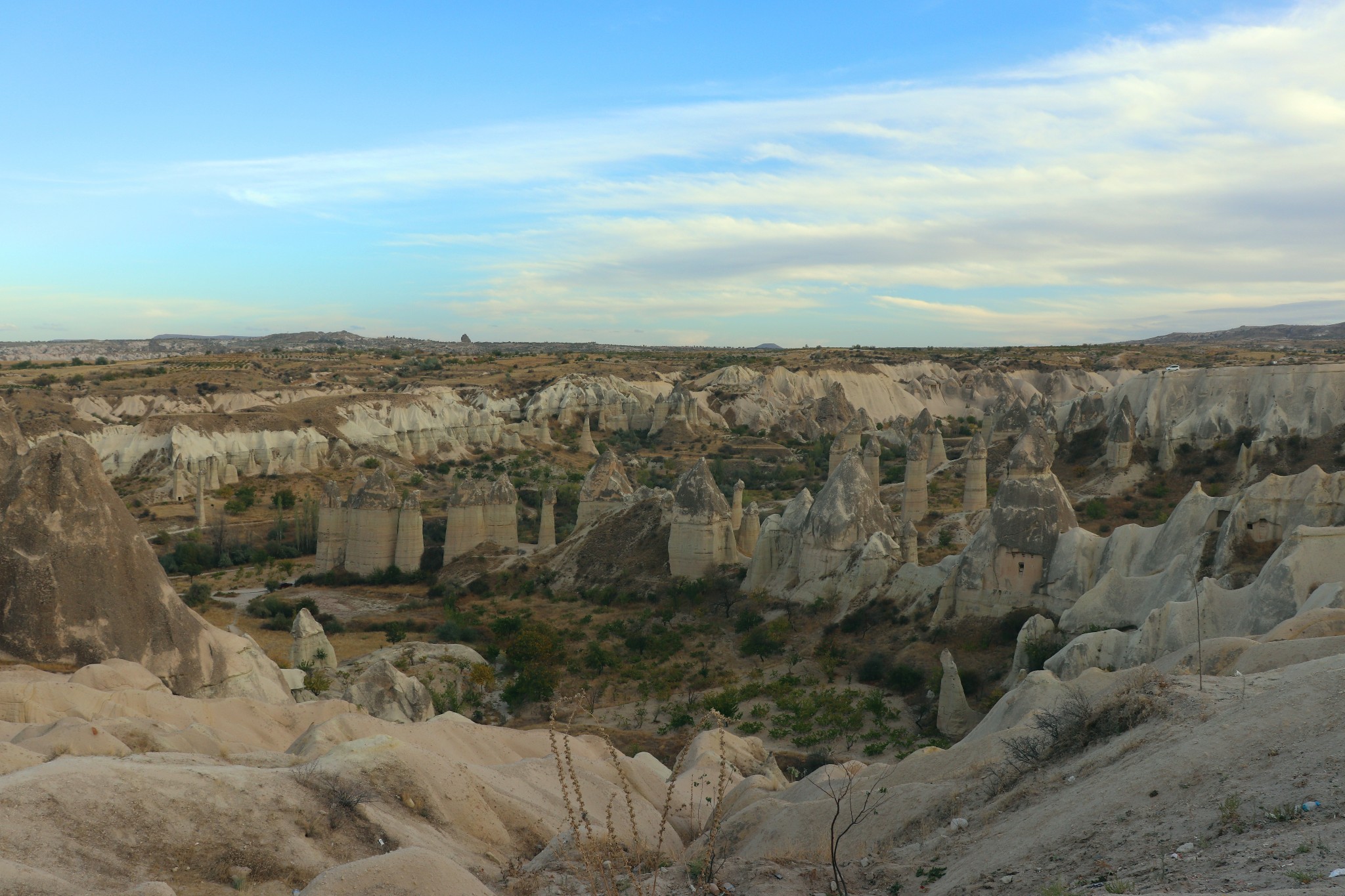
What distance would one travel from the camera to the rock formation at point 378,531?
3431 cm

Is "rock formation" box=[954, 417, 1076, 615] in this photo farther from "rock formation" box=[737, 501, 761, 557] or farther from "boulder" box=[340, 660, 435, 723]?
"boulder" box=[340, 660, 435, 723]

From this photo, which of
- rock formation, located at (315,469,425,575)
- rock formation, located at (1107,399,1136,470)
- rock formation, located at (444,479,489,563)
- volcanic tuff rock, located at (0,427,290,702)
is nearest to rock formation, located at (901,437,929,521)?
rock formation, located at (1107,399,1136,470)

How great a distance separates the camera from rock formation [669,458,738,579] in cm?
2878

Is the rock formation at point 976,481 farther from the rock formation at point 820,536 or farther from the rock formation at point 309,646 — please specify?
the rock formation at point 309,646

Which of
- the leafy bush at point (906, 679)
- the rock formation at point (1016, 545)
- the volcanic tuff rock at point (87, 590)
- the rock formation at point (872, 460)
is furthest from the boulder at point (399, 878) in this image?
the rock formation at point (872, 460)

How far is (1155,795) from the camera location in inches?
247

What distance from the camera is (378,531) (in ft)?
113

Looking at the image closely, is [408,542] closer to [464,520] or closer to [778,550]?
[464,520]

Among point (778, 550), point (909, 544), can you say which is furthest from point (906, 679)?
point (778, 550)

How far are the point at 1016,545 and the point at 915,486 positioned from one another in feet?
48.0

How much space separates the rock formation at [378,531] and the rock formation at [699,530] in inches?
417

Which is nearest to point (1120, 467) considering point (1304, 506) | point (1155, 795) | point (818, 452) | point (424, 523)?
point (818, 452)

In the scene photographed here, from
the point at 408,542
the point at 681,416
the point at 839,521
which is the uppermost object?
the point at 681,416

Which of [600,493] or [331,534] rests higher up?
[600,493]
